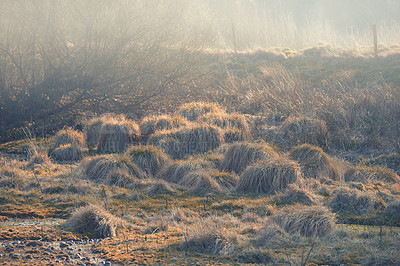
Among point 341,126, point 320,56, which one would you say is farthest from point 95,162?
point 320,56

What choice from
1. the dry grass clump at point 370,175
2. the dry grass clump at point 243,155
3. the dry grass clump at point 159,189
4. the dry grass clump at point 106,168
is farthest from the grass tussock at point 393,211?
the dry grass clump at point 106,168

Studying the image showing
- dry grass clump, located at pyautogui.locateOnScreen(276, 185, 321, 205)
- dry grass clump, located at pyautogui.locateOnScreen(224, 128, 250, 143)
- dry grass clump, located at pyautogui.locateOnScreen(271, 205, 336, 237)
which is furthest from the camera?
dry grass clump, located at pyautogui.locateOnScreen(224, 128, 250, 143)

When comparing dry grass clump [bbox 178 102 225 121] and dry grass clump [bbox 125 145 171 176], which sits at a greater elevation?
dry grass clump [bbox 178 102 225 121]

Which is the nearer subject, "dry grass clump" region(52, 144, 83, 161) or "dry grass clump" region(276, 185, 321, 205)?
"dry grass clump" region(276, 185, 321, 205)

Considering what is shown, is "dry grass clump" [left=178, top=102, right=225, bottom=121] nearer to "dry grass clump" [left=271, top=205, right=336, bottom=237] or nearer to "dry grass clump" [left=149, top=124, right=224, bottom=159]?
"dry grass clump" [left=149, top=124, right=224, bottom=159]

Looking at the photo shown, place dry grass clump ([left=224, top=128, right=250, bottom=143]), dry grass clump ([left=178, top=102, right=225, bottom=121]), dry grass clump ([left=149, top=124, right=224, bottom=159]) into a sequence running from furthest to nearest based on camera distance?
dry grass clump ([left=178, top=102, right=225, bottom=121]), dry grass clump ([left=224, top=128, right=250, bottom=143]), dry grass clump ([left=149, top=124, right=224, bottom=159])

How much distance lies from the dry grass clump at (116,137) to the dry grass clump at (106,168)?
238cm

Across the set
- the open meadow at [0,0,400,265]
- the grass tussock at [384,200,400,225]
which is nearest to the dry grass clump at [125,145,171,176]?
the open meadow at [0,0,400,265]

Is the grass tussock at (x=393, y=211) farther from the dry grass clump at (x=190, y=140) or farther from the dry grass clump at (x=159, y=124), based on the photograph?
the dry grass clump at (x=159, y=124)

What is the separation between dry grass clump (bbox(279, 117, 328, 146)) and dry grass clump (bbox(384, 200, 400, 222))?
177 inches

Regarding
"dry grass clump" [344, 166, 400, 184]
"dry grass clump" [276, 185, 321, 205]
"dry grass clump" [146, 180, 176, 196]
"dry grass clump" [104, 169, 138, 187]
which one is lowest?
"dry grass clump" [344, 166, 400, 184]

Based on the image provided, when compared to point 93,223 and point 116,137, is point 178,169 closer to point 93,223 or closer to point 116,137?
point 116,137

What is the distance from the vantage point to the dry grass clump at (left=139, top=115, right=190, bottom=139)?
1299 centimetres

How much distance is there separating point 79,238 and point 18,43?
9.65m
